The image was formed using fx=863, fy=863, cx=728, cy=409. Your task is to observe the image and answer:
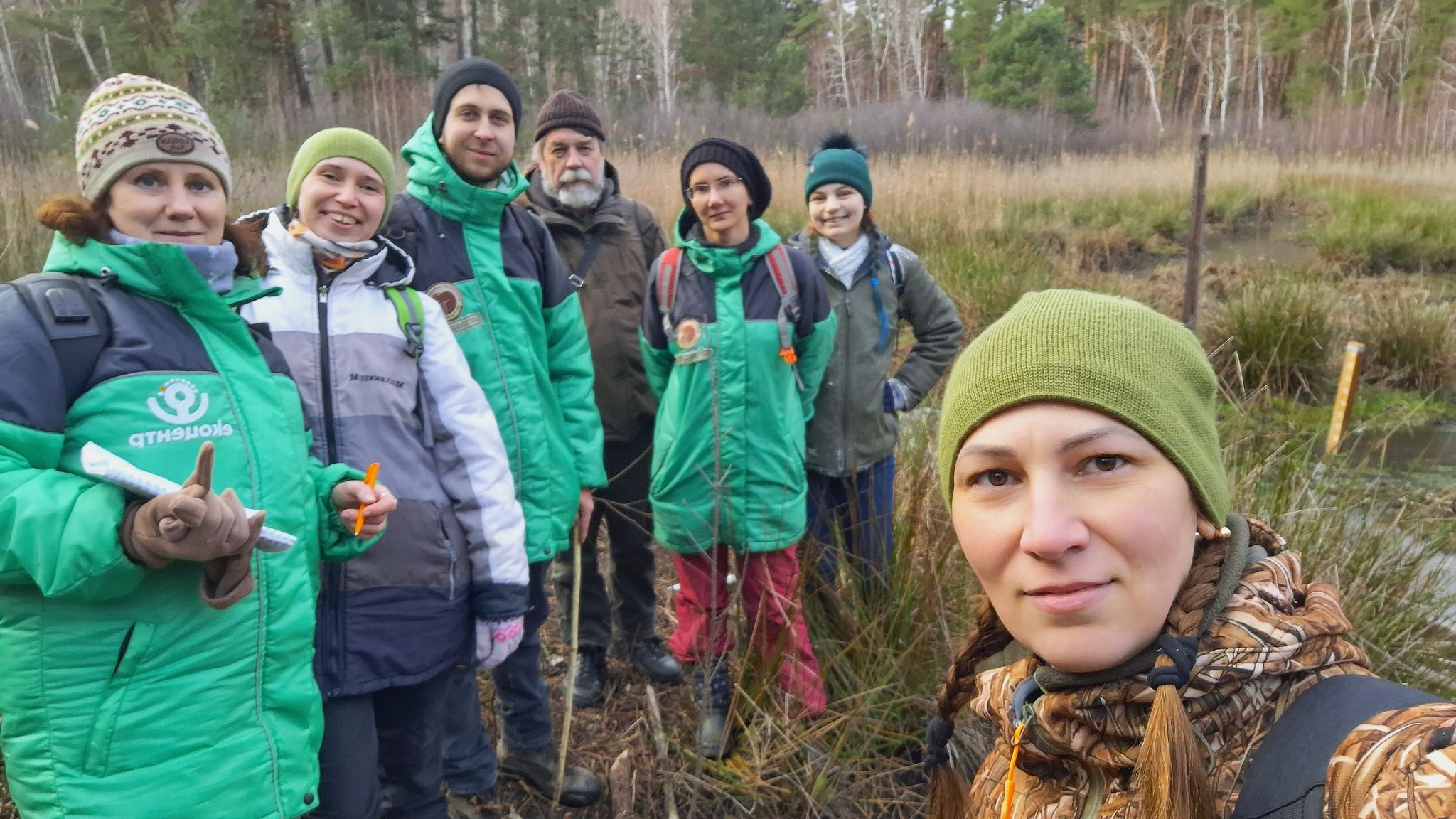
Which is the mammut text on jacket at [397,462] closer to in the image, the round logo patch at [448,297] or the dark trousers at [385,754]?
the dark trousers at [385,754]

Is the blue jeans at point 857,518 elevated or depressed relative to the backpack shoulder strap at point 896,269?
depressed

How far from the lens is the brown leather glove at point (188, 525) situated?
53.9 inches

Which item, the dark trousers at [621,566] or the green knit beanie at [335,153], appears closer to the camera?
the green knit beanie at [335,153]

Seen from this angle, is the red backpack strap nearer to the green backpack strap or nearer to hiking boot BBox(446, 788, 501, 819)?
the green backpack strap

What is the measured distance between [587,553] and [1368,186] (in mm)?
15409

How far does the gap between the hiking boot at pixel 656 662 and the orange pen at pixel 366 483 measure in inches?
66.8

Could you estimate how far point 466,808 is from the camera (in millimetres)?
2578

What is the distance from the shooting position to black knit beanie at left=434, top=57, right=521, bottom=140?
8.67 ft

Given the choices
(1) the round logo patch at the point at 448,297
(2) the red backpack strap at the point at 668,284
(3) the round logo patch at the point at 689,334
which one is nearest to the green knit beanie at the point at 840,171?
(2) the red backpack strap at the point at 668,284

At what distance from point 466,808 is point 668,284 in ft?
5.80

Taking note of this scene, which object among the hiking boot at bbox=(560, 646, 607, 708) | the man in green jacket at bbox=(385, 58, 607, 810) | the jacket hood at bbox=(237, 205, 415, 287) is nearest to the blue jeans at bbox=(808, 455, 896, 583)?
the man in green jacket at bbox=(385, 58, 607, 810)

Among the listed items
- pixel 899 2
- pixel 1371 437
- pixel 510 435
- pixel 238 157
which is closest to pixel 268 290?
pixel 510 435

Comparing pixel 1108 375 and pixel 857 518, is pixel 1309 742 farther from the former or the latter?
pixel 857 518

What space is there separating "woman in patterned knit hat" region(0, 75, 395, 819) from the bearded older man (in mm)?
1426
